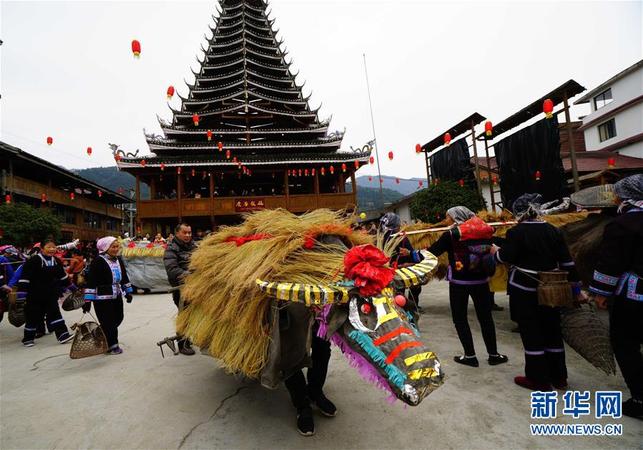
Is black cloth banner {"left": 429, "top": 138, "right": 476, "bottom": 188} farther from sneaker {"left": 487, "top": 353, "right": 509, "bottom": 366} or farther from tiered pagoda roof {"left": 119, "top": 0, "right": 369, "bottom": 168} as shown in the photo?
sneaker {"left": 487, "top": 353, "right": 509, "bottom": 366}

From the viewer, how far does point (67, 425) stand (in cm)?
244

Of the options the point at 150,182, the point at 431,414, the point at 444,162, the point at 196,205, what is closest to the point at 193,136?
the point at 150,182

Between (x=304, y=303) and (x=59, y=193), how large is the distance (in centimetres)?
3045

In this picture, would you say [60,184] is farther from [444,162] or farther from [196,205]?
[444,162]

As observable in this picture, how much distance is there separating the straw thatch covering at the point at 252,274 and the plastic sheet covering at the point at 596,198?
2711 millimetres

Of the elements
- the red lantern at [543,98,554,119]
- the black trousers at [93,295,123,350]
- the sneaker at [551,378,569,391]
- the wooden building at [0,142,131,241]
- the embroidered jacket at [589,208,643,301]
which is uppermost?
the wooden building at [0,142,131,241]

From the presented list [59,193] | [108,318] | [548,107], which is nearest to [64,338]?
[108,318]

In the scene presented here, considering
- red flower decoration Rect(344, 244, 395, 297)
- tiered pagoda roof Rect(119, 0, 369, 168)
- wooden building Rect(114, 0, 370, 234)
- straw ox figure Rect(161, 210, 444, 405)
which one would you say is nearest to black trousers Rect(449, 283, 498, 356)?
straw ox figure Rect(161, 210, 444, 405)

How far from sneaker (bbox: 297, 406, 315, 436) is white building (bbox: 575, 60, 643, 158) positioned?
88.6 ft

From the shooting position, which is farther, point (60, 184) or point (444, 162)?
point (60, 184)

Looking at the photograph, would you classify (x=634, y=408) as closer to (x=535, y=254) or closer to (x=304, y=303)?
(x=535, y=254)

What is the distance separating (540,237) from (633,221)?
0.63 metres

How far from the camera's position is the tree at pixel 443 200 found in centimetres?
1199

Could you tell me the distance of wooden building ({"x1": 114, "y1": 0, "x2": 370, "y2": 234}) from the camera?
18.8m
